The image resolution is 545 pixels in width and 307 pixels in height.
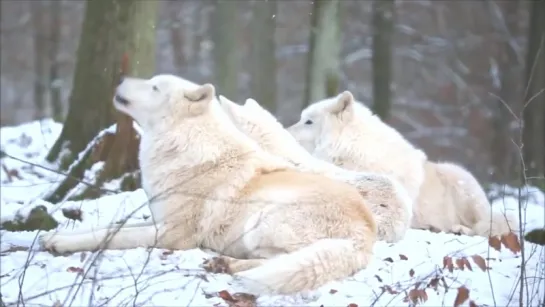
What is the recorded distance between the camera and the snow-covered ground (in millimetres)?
4453

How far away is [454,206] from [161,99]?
10.5ft

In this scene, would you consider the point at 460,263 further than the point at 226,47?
No

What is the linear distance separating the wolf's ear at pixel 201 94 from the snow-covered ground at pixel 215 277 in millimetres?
958

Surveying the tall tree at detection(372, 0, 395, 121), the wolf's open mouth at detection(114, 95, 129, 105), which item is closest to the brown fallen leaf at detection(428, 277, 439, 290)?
the wolf's open mouth at detection(114, 95, 129, 105)

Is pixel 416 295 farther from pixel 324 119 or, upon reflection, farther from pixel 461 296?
pixel 324 119

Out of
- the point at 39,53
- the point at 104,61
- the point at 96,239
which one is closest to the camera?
the point at 96,239

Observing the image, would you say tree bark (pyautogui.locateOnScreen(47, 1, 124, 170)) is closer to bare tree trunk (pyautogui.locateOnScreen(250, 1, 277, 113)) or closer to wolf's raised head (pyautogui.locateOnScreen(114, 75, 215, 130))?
wolf's raised head (pyautogui.locateOnScreen(114, 75, 215, 130))

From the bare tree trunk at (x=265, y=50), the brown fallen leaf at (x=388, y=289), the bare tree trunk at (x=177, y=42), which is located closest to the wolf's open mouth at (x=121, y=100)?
the brown fallen leaf at (x=388, y=289)

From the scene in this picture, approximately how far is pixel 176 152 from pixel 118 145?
1639 mm

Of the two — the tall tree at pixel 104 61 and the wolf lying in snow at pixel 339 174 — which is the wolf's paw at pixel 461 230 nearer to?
the wolf lying in snow at pixel 339 174

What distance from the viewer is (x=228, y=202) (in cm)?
567

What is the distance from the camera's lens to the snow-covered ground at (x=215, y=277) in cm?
445

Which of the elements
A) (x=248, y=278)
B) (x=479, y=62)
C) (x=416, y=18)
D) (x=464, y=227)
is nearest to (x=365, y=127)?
(x=464, y=227)

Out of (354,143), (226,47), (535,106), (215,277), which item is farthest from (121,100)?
(226,47)
